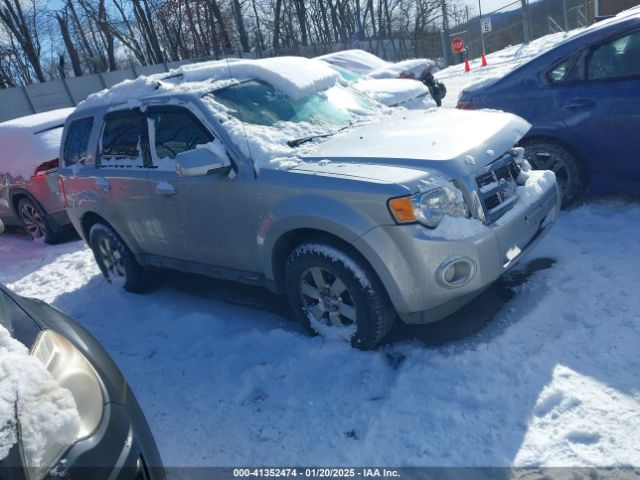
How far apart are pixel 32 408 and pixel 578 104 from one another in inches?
178

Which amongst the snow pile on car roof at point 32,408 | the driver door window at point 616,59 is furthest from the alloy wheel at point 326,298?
the driver door window at point 616,59

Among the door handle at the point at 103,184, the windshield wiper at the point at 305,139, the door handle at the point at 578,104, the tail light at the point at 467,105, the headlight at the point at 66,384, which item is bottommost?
the headlight at the point at 66,384

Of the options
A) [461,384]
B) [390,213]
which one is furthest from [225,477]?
[390,213]

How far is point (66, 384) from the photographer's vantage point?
1.94m

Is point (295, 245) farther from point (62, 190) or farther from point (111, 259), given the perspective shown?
point (62, 190)

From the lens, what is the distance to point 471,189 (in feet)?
9.98

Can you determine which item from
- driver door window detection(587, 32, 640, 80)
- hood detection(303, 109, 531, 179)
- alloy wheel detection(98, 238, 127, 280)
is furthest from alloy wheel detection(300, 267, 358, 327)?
driver door window detection(587, 32, 640, 80)

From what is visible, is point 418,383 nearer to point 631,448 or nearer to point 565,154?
point 631,448

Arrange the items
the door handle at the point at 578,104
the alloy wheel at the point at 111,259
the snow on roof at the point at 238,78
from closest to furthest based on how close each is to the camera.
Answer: the snow on roof at the point at 238,78
the door handle at the point at 578,104
the alloy wheel at the point at 111,259

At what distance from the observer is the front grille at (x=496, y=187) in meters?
3.13

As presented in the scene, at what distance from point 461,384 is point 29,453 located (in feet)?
7.01

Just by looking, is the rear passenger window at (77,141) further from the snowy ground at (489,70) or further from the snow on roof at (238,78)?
the snowy ground at (489,70)

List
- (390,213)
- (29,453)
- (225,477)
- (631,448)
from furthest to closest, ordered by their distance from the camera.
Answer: (390,213) < (225,477) < (631,448) < (29,453)

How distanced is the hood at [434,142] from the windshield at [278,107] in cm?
31
